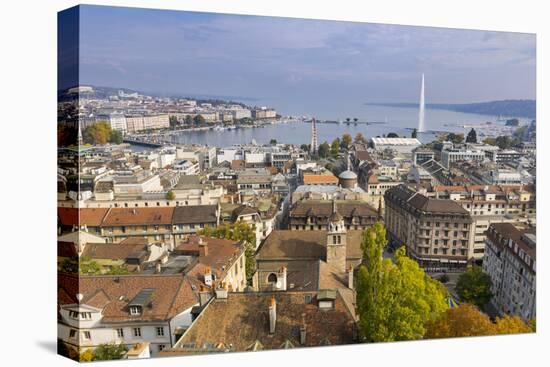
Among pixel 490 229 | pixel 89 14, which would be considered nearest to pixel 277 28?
pixel 89 14

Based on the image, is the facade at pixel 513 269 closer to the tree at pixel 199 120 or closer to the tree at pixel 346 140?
the tree at pixel 346 140

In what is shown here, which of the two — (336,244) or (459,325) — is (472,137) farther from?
(459,325)

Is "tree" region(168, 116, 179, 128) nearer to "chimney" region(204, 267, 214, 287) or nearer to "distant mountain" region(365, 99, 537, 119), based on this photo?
"chimney" region(204, 267, 214, 287)

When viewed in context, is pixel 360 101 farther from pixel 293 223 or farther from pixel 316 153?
pixel 293 223

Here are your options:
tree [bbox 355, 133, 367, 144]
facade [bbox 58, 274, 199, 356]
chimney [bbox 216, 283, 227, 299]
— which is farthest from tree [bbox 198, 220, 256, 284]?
tree [bbox 355, 133, 367, 144]

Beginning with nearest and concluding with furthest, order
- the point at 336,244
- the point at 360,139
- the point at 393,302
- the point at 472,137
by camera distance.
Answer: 1. the point at 393,302
2. the point at 472,137
3. the point at 360,139
4. the point at 336,244

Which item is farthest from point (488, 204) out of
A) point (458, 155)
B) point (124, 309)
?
point (124, 309)
